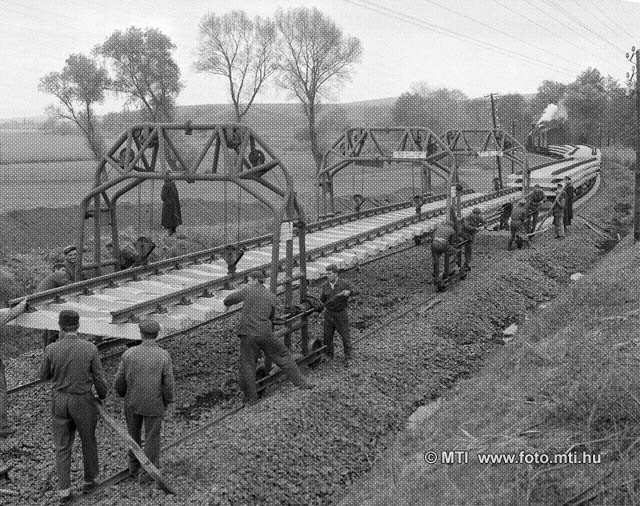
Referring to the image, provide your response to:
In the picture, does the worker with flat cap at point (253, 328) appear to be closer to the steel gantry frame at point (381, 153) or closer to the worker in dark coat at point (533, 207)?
the steel gantry frame at point (381, 153)

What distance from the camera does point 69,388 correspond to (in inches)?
265

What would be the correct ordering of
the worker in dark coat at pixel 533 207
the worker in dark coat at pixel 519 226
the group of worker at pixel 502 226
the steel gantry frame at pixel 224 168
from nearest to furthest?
the steel gantry frame at pixel 224 168
the group of worker at pixel 502 226
the worker in dark coat at pixel 519 226
the worker in dark coat at pixel 533 207

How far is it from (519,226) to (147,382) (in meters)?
15.0

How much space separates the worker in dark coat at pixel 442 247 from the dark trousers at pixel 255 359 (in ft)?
21.9

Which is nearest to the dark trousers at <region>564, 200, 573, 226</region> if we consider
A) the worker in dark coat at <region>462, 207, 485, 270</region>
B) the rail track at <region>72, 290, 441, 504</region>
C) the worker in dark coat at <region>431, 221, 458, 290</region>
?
the worker in dark coat at <region>462, 207, 485, 270</region>

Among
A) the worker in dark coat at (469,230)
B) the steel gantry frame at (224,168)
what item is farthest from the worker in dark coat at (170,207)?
the worker in dark coat at (469,230)

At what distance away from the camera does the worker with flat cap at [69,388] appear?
22.1ft

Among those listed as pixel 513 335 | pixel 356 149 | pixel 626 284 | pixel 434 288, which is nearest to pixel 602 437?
pixel 513 335

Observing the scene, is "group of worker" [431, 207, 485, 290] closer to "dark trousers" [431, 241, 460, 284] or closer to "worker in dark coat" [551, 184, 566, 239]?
"dark trousers" [431, 241, 460, 284]

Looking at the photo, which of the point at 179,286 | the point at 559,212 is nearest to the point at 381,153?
the point at 179,286

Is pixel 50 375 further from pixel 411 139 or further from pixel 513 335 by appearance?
pixel 411 139

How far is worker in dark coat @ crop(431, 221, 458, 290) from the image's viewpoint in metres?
15.2

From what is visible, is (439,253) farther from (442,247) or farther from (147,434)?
(147,434)

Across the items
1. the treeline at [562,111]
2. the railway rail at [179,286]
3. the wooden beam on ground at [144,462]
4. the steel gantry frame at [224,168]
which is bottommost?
the wooden beam on ground at [144,462]
